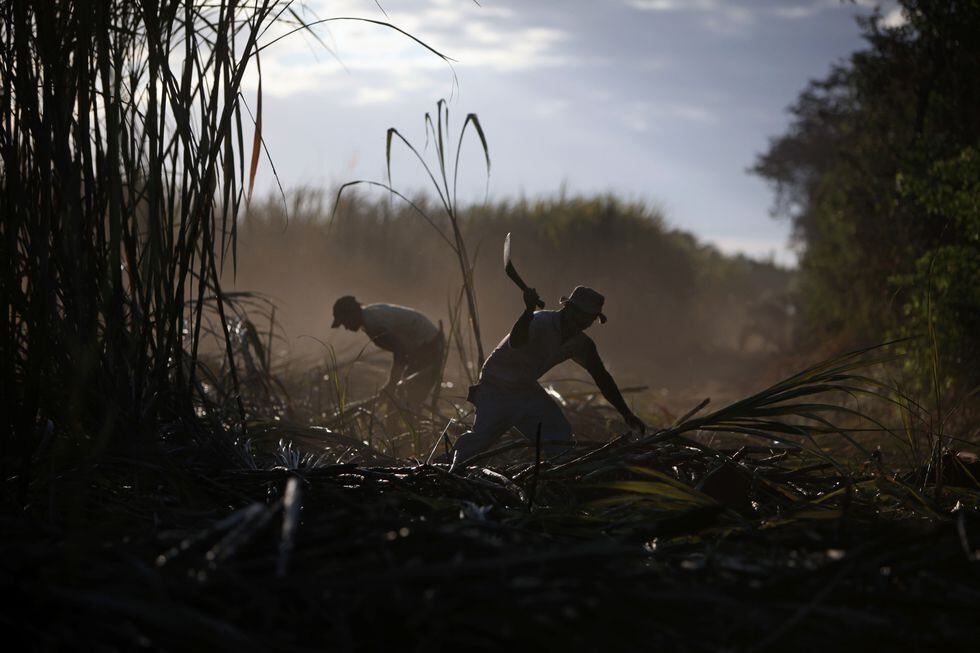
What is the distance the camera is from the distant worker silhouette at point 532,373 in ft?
14.5

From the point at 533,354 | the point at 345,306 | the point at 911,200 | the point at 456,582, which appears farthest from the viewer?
the point at 911,200

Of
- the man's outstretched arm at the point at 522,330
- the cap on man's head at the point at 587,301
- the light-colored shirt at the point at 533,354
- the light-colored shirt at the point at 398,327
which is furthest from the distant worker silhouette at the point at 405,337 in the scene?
the cap on man's head at the point at 587,301

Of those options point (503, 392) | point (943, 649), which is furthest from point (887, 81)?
point (943, 649)

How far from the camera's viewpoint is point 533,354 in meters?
4.67

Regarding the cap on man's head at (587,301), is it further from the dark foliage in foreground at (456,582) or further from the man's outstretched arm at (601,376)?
the dark foliage in foreground at (456,582)

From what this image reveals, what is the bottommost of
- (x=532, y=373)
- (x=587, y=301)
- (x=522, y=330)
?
(x=532, y=373)

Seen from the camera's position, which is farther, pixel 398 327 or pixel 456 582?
pixel 398 327

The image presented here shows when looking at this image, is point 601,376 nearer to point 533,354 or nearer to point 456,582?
point 533,354

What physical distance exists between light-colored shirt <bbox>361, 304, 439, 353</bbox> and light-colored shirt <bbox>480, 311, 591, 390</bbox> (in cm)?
278

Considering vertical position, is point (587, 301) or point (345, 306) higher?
point (587, 301)

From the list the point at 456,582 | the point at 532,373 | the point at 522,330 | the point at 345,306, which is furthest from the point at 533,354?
the point at 456,582

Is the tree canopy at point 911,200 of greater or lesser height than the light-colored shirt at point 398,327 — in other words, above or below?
above

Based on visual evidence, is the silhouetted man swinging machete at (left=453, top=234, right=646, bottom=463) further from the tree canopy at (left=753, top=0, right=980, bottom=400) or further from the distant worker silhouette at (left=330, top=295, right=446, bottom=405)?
the distant worker silhouette at (left=330, top=295, right=446, bottom=405)

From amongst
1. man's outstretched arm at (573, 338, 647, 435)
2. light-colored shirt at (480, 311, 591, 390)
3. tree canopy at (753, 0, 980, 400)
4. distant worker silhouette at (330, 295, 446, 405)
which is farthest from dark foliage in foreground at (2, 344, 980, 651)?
distant worker silhouette at (330, 295, 446, 405)
